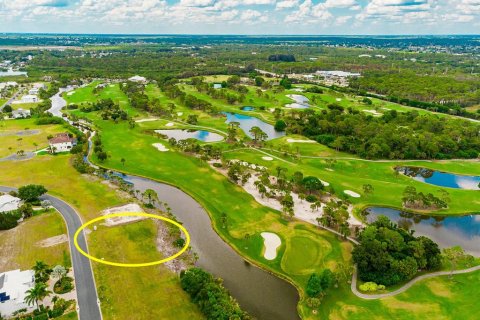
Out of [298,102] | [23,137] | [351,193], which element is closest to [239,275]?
[351,193]

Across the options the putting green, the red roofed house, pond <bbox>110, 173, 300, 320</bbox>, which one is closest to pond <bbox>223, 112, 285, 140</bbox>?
the red roofed house

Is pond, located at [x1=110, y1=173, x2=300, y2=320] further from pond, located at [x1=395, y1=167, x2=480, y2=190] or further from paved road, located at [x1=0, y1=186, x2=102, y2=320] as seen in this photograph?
pond, located at [x1=395, y1=167, x2=480, y2=190]

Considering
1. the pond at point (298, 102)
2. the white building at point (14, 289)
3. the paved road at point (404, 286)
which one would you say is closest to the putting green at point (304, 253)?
the paved road at point (404, 286)

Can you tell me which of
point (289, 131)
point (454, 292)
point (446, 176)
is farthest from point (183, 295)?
point (289, 131)

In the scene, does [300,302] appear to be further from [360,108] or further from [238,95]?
[238,95]

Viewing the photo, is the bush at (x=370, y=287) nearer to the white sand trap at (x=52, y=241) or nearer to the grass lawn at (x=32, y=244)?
the grass lawn at (x=32, y=244)

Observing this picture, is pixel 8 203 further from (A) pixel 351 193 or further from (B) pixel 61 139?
(A) pixel 351 193
